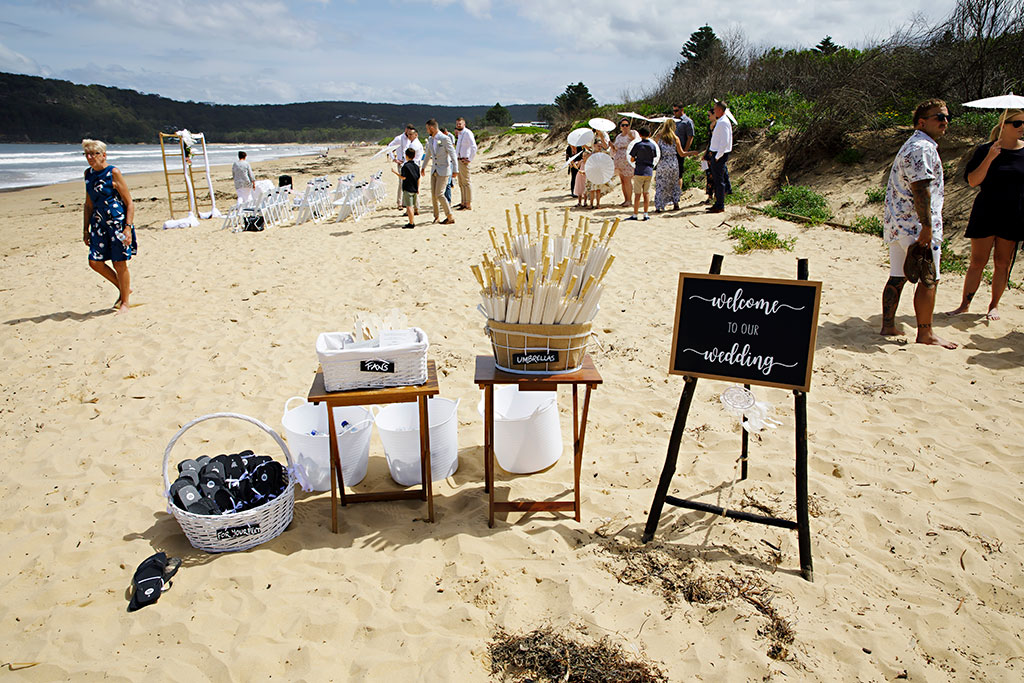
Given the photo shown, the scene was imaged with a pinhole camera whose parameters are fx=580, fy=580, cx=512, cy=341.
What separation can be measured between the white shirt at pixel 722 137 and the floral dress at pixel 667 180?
786mm

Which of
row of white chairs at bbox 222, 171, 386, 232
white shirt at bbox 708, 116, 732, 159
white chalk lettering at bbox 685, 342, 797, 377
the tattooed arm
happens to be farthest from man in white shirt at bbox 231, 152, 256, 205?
white chalk lettering at bbox 685, 342, 797, 377

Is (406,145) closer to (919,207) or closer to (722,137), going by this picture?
(722,137)

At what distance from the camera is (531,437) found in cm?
367

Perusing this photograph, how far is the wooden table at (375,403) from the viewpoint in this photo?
2.94m

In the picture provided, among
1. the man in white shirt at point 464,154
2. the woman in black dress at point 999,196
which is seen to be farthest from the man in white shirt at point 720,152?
the woman in black dress at point 999,196

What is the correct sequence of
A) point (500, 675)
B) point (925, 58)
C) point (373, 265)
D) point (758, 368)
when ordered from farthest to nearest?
point (925, 58)
point (373, 265)
point (758, 368)
point (500, 675)

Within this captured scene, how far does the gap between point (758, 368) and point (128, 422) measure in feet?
14.7

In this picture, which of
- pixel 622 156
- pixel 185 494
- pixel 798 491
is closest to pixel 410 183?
pixel 622 156

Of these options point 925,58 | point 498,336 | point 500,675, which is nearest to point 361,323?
point 498,336

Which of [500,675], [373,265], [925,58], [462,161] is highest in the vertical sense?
[925,58]

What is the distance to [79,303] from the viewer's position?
7.22m

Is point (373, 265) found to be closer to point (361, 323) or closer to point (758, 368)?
point (361, 323)

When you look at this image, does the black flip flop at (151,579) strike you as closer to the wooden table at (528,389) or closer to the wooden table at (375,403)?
the wooden table at (375,403)

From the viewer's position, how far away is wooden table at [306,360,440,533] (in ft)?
9.66
